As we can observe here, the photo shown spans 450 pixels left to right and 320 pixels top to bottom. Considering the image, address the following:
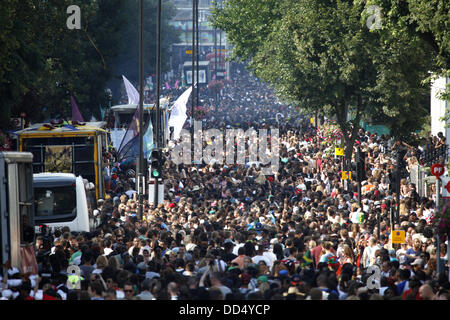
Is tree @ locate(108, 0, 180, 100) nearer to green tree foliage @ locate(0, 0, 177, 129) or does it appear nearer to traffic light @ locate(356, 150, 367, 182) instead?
green tree foliage @ locate(0, 0, 177, 129)

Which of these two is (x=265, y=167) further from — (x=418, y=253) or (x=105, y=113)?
(x=418, y=253)

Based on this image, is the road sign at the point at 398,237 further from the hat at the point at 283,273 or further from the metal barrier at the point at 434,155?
the metal barrier at the point at 434,155

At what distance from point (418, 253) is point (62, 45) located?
26.1 meters

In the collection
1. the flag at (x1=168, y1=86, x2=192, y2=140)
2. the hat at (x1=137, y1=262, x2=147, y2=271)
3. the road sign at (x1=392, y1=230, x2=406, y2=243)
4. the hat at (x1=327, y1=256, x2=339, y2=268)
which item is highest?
the flag at (x1=168, y1=86, x2=192, y2=140)

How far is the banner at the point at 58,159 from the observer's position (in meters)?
27.0

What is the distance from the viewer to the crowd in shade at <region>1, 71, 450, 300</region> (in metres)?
11.9

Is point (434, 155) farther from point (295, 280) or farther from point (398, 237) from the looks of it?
point (295, 280)

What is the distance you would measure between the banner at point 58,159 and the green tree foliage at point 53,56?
96.0 inches

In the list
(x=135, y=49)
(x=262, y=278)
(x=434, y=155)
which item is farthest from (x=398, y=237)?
(x=135, y=49)

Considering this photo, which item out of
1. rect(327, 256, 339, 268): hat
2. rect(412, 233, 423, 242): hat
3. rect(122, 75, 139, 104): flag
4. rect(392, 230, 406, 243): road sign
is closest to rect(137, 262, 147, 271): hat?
rect(327, 256, 339, 268): hat

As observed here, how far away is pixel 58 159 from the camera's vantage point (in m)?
27.1

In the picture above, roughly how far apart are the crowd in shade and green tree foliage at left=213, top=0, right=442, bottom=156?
2.19 metres

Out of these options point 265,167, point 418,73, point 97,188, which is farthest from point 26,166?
point 265,167

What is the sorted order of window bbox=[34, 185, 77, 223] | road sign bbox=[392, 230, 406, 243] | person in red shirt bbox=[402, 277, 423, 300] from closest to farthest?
person in red shirt bbox=[402, 277, 423, 300] < road sign bbox=[392, 230, 406, 243] < window bbox=[34, 185, 77, 223]
